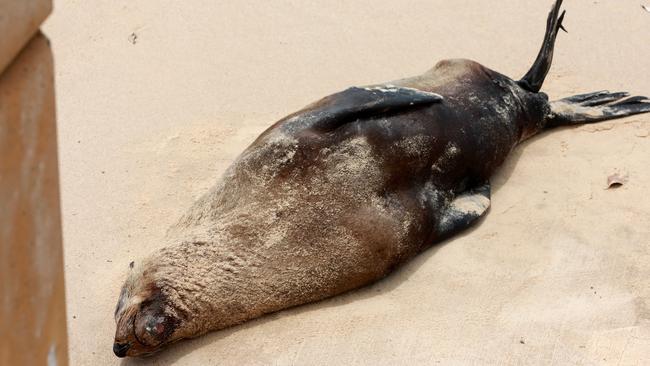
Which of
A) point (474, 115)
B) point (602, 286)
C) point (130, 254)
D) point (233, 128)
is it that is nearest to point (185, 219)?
point (130, 254)

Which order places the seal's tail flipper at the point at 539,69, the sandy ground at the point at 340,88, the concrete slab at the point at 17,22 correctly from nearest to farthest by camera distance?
the concrete slab at the point at 17,22, the sandy ground at the point at 340,88, the seal's tail flipper at the point at 539,69

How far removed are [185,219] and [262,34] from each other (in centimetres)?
216

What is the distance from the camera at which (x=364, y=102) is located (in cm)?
372

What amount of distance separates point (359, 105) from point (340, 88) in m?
1.48

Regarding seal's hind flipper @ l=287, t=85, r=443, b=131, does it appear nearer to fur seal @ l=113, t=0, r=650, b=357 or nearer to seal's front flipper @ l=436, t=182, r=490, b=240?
fur seal @ l=113, t=0, r=650, b=357

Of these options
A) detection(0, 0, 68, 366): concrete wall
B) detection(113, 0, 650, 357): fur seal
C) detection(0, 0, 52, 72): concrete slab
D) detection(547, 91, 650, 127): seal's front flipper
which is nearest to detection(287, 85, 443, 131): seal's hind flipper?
detection(113, 0, 650, 357): fur seal

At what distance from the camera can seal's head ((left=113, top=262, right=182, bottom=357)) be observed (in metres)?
3.14

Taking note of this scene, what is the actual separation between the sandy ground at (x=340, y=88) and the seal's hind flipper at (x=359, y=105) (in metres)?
0.68

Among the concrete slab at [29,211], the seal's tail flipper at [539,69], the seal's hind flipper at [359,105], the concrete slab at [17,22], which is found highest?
the concrete slab at [17,22]

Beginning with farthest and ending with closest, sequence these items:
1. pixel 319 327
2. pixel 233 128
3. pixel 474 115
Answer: pixel 233 128 < pixel 474 115 < pixel 319 327

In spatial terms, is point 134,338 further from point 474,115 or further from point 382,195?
point 474,115

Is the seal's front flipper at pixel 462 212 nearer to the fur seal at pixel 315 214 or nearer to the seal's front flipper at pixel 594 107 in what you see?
the fur seal at pixel 315 214

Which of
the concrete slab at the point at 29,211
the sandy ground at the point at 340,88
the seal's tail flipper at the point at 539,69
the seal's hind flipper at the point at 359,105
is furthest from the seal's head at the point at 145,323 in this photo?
the seal's tail flipper at the point at 539,69

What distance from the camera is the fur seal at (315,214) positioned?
330cm
